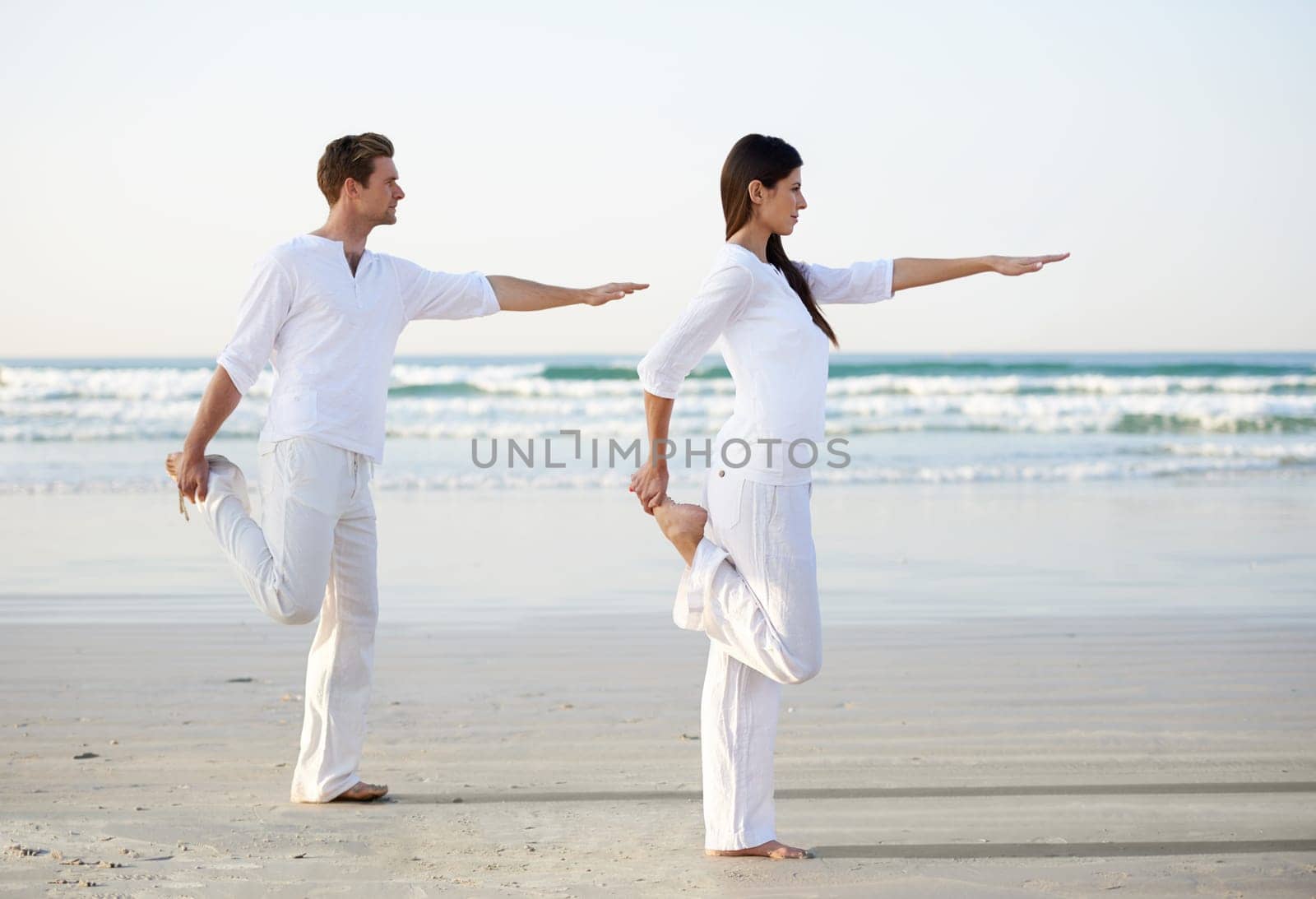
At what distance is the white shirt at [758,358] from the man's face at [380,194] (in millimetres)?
1086

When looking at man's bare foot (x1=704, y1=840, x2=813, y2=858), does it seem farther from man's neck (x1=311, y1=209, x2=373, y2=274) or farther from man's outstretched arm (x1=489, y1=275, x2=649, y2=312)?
man's neck (x1=311, y1=209, x2=373, y2=274)

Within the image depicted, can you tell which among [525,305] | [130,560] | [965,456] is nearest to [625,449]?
[965,456]

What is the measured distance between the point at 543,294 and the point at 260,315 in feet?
2.81

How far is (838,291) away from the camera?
3.68m

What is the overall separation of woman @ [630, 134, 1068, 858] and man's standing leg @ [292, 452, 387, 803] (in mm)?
1016

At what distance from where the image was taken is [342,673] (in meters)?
4.09

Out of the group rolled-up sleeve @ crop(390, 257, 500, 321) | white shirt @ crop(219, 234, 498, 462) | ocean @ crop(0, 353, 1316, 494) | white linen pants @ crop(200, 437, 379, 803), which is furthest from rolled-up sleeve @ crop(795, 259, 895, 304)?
ocean @ crop(0, 353, 1316, 494)

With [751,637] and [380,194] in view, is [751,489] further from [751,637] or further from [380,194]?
[380,194]

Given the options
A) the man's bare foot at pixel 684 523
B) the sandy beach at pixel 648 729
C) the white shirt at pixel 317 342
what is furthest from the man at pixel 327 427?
the man's bare foot at pixel 684 523

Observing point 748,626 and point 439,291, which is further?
point 439,291

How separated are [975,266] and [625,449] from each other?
14.3 metres

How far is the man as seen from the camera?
386cm

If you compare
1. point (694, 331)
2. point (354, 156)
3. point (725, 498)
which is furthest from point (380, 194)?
point (725, 498)

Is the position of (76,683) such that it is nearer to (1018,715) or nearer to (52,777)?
(52,777)
